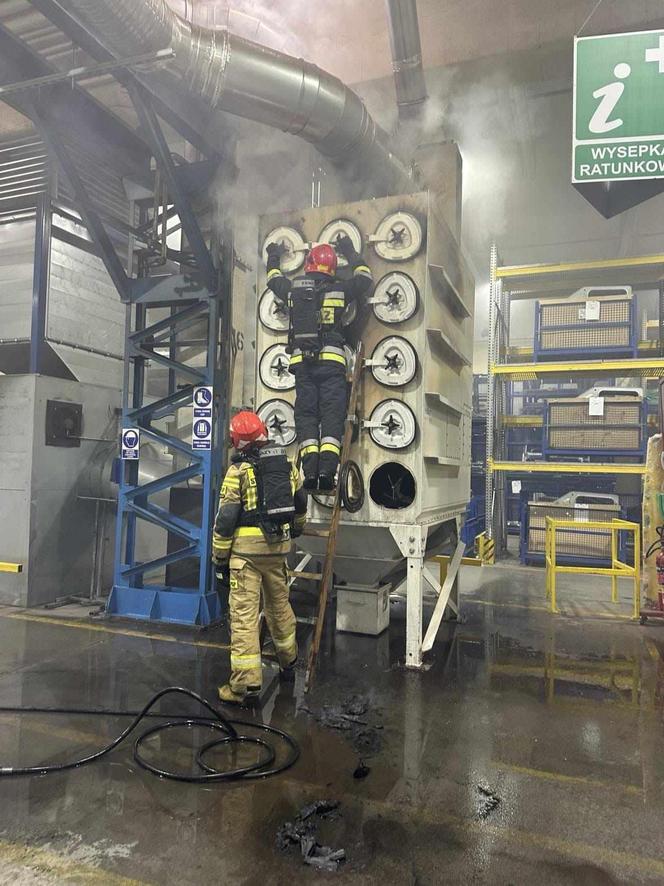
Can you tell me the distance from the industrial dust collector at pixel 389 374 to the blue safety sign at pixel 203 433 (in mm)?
920

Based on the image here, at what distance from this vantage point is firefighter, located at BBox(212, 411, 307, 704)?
153 inches

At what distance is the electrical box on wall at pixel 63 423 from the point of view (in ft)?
21.1

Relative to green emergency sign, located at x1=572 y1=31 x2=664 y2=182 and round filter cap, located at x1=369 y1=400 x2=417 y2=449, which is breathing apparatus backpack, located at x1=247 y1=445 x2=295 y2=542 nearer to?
round filter cap, located at x1=369 y1=400 x2=417 y2=449

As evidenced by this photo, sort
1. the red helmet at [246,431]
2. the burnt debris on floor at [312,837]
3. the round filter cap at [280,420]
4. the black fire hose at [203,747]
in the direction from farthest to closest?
the round filter cap at [280,420] → the red helmet at [246,431] → the black fire hose at [203,747] → the burnt debris on floor at [312,837]

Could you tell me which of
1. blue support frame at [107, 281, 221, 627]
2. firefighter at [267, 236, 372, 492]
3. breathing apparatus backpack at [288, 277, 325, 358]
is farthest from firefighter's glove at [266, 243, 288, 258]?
blue support frame at [107, 281, 221, 627]

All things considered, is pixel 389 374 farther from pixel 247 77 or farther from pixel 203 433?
pixel 247 77

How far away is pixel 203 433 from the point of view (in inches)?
230

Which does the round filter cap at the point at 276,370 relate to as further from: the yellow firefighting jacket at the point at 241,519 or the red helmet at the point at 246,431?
the yellow firefighting jacket at the point at 241,519

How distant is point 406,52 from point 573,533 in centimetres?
710

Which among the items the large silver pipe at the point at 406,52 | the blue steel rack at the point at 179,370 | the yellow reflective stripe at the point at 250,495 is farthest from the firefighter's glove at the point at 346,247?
the large silver pipe at the point at 406,52

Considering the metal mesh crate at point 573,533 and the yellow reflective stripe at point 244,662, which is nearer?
the yellow reflective stripe at point 244,662

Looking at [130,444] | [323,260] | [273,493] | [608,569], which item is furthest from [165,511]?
[608,569]

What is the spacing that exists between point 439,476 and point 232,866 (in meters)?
3.61

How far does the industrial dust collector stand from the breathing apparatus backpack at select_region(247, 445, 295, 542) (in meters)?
0.95
